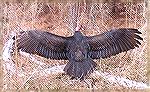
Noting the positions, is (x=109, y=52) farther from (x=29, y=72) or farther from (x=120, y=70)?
(x=29, y=72)

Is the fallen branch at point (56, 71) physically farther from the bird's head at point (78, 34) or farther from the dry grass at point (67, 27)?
the bird's head at point (78, 34)

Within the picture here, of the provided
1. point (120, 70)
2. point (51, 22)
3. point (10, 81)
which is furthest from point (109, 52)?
point (10, 81)

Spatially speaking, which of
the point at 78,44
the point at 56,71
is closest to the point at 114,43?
the point at 78,44

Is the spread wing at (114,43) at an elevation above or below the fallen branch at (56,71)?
above

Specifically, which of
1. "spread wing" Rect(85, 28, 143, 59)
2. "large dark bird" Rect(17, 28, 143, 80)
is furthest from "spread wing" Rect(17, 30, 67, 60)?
"spread wing" Rect(85, 28, 143, 59)

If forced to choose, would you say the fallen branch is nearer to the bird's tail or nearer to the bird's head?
the bird's tail

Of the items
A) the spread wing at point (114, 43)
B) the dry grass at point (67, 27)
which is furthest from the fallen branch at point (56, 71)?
the spread wing at point (114, 43)

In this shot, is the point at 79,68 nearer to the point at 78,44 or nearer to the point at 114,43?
the point at 78,44

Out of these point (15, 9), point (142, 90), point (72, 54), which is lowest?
point (142, 90)
